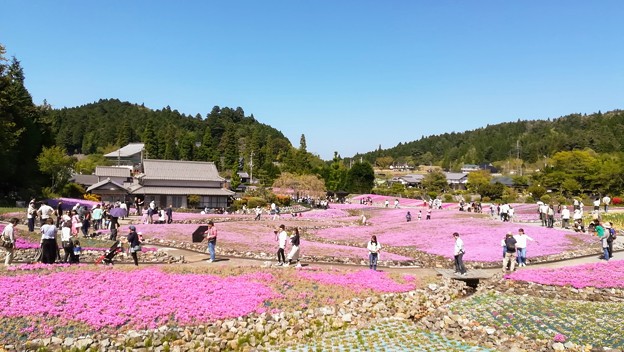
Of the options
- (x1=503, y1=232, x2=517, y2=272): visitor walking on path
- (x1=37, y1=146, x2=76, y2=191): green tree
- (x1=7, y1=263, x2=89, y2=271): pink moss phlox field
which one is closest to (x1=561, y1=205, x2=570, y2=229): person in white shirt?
(x1=503, y1=232, x2=517, y2=272): visitor walking on path

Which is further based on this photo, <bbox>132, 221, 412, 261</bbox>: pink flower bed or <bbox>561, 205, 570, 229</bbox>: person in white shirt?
<bbox>561, 205, 570, 229</bbox>: person in white shirt

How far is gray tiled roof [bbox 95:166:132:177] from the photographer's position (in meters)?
82.3

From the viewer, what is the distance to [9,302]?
1294 cm

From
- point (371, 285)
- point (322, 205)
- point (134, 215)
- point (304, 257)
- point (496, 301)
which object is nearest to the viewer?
point (496, 301)

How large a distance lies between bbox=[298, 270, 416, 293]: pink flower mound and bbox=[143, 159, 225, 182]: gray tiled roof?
48293 mm

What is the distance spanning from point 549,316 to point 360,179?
318ft

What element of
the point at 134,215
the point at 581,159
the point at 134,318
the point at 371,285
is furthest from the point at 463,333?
the point at 581,159

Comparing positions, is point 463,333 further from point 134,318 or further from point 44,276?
point 44,276

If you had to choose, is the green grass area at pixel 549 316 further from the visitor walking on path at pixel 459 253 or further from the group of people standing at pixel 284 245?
the group of people standing at pixel 284 245

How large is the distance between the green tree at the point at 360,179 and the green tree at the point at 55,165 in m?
68.6

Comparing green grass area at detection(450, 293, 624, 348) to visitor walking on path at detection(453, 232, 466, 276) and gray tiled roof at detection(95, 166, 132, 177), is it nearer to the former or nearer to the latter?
visitor walking on path at detection(453, 232, 466, 276)

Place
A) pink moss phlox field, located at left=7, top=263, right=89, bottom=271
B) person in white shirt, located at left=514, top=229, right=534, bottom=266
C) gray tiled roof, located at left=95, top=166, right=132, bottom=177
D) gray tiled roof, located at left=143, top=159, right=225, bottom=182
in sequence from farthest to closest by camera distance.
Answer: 1. gray tiled roof, located at left=95, top=166, right=132, bottom=177
2. gray tiled roof, located at left=143, top=159, right=225, bottom=182
3. person in white shirt, located at left=514, top=229, right=534, bottom=266
4. pink moss phlox field, located at left=7, top=263, right=89, bottom=271

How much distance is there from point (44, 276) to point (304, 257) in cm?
1284

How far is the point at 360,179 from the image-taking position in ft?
365
